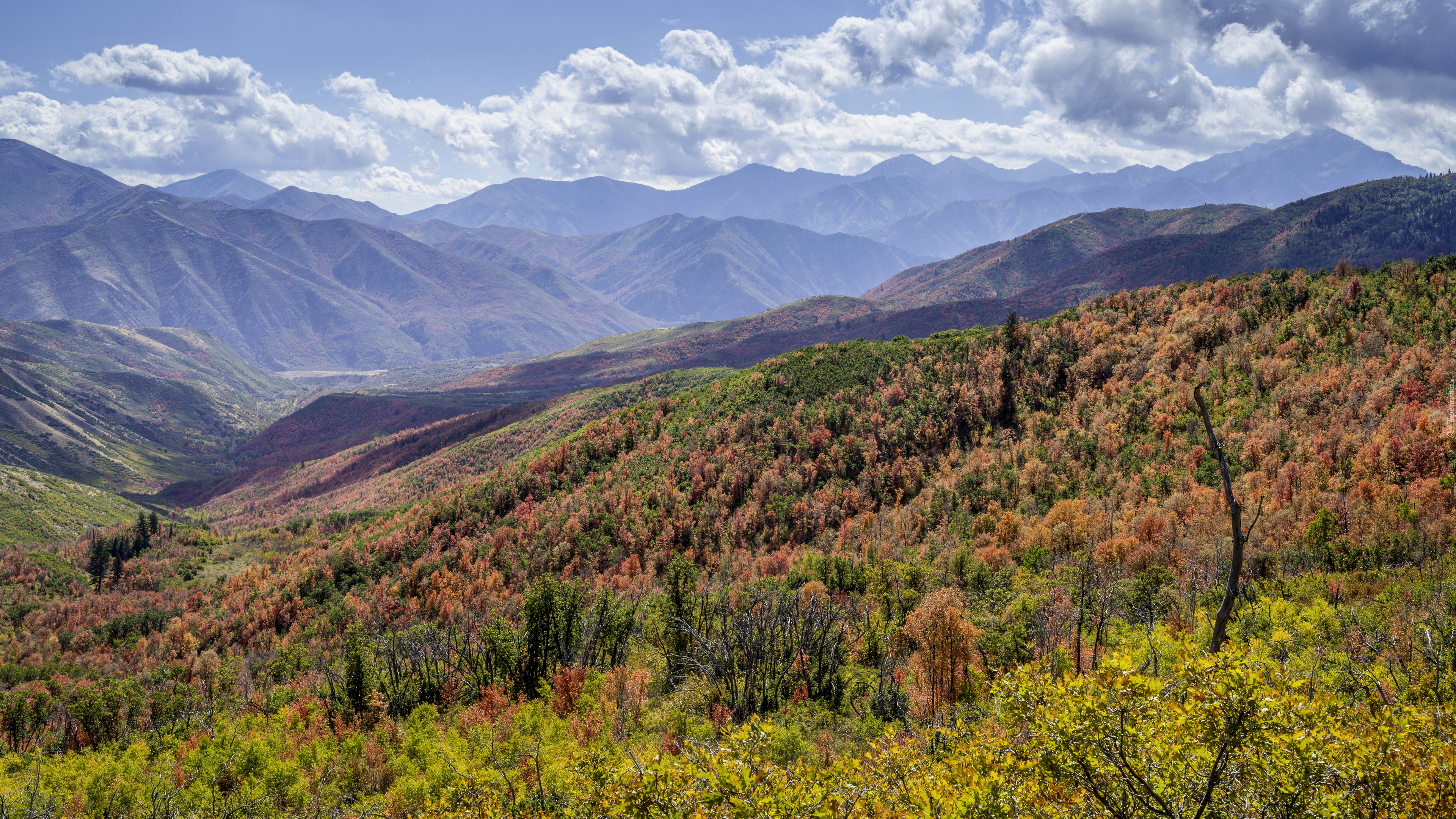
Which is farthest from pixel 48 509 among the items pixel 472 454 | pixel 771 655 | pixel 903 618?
pixel 903 618

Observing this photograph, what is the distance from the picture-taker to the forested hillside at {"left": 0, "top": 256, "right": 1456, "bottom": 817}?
10.2 meters

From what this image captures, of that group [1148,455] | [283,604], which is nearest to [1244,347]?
[1148,455]

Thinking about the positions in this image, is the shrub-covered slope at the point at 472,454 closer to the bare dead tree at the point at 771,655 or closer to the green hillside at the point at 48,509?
the green hillside at the point at 48,509

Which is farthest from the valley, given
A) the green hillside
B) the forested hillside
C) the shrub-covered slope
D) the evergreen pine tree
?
the green hillside

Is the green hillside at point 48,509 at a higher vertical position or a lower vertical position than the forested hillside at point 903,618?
lower

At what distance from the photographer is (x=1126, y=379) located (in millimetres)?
54625

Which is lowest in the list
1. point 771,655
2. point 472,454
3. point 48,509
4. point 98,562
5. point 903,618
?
point 98,562

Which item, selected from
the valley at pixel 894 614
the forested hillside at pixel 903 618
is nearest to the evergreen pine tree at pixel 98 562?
the valley at pixel 894 614

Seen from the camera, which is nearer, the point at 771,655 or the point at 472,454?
the point at 771,655

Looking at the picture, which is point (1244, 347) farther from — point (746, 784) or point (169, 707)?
point (169, 707)

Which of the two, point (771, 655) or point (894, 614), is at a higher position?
point (771, 655)

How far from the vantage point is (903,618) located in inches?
1344

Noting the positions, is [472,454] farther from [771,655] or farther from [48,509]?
[771,655]

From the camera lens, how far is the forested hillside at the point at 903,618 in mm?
10203
